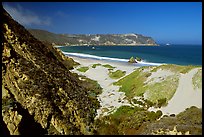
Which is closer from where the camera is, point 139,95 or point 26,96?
point 26,96

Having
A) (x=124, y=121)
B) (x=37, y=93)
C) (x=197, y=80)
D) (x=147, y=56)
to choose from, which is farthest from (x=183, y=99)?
(x=147, y=56)

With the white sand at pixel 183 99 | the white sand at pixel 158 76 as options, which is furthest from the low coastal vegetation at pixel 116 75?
the white sand at pixel 183 99

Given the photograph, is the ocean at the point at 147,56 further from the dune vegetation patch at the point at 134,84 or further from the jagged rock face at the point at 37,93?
the jagged rock face at the point at 37,93

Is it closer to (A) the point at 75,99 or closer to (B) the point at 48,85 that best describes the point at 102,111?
(A) the point at 75,99

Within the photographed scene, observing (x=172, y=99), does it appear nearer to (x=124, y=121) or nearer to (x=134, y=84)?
(x=124, y=121)

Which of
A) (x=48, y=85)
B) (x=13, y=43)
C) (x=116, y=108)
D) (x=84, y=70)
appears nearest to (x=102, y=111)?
(x=116, y=108)

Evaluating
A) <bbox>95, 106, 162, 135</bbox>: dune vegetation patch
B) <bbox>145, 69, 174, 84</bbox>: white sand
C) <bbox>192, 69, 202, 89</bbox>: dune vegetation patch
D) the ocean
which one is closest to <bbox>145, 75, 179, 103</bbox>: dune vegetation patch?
<bbox>145, 69, 174, 84</bbox>: white sand

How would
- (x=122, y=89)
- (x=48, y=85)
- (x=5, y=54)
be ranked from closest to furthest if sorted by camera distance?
(x=5, y=54)
(x=48, y=85)
(x=122, y=89)
